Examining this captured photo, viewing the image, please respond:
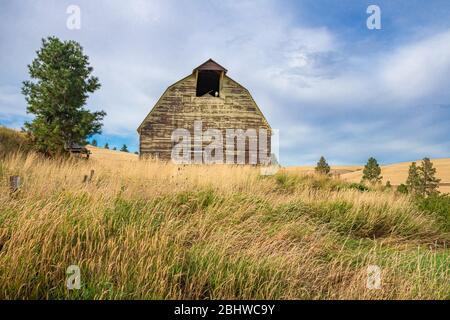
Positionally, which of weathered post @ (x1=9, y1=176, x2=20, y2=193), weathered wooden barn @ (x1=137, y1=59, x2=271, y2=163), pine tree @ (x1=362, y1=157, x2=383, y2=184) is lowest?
weathered post @ (x1=9, y1=176, x2=20, y2=193)

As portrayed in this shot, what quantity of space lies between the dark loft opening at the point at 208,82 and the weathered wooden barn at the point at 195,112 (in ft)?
0.89

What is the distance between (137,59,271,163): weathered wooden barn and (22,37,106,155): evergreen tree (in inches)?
243

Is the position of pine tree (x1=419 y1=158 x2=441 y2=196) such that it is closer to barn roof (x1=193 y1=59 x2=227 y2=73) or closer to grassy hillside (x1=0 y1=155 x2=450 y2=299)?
barn roof (x1=193 y1=59 x2=227 y2=73)

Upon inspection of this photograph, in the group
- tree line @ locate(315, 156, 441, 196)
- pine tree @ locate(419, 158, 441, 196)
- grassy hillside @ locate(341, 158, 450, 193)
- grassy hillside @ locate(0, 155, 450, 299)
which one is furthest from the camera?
grassy hillside @ locate(341, 158, 450, 193)

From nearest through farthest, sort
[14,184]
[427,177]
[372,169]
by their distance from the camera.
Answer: [14,184] < [427,177] < [372,169]

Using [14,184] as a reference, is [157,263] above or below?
below

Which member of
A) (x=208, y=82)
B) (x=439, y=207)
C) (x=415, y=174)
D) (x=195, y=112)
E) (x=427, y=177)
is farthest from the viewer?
(x=427, y=177)

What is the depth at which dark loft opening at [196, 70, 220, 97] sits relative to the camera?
19717 mm

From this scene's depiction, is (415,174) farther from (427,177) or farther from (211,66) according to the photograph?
(211,66)

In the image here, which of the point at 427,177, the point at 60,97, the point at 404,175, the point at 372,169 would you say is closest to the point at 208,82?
the point at 60,97

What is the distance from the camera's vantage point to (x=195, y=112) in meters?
18.6

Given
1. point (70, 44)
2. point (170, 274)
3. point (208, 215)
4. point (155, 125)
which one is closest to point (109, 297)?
point (170, 274)

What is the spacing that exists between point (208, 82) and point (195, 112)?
9.17 ft

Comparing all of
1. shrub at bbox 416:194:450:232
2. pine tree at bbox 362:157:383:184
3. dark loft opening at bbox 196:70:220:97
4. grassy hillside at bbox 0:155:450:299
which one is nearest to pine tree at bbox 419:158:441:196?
pine tree at bbox 362:157:383:184
